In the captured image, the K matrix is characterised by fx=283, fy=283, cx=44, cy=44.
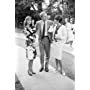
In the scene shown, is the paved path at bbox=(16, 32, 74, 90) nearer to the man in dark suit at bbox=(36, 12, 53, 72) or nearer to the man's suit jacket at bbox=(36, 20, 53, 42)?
the man in dark suit at bbox=(36, 12, 53, 72)

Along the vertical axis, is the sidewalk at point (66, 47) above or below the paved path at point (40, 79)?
above

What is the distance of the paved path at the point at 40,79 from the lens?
7.36 feet

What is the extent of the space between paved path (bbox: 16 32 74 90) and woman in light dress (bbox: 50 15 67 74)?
0.08 metres

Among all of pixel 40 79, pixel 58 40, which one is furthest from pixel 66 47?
pixel 40 79

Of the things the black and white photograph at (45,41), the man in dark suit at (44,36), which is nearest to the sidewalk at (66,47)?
the black and white photograph at (45,41)

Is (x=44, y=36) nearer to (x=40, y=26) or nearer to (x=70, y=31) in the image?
(x=40, y=26)

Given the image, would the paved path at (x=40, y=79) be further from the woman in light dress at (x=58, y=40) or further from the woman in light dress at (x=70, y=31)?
the woman in light dress at (x=70, y=31)

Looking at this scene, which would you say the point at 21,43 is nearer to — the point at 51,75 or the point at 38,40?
the point at 38,40

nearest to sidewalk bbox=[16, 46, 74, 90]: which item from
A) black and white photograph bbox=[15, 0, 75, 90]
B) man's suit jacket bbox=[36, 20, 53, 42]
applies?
black and white photograph bbox=[15, 0, 75, 90]

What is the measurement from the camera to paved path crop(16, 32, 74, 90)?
2244 mm

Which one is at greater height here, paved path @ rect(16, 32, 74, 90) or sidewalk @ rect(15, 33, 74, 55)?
sidewalk @ rect(15, 33, 74, 55)

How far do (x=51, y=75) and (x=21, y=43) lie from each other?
0.35 m

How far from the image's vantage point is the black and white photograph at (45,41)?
228 cm

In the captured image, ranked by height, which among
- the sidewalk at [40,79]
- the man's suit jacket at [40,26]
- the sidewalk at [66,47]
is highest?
the man's suit jacket at [40,26]
